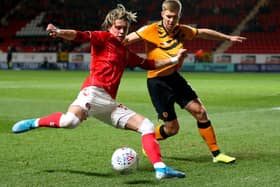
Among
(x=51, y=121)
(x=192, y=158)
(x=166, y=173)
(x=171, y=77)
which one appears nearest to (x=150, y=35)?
(x=171, y=77)

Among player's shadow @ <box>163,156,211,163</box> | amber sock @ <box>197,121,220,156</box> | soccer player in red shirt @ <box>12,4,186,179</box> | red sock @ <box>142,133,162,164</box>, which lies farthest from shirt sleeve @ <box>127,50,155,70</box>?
player's shadow @ <box>163,156,211,163</box>

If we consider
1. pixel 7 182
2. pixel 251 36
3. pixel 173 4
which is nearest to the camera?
pixel 7 182

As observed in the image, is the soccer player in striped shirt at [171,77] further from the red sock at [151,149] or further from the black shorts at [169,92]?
the red sock at [151,149]

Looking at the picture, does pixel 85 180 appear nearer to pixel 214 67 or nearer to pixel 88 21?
pixel 214 67

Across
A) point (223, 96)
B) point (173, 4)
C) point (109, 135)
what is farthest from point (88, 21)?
point (173, 4)

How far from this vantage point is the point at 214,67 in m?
40.8

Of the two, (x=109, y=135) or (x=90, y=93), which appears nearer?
(x=90, y=93)

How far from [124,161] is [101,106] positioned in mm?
666

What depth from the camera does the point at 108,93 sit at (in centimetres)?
711

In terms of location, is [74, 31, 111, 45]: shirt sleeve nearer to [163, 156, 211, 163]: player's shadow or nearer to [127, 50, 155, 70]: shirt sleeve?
[127, 50, 155, 70]: shirt sleeve

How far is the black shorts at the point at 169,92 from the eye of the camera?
27.1ft

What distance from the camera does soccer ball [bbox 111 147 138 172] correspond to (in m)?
7.16

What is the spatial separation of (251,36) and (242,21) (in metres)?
1.50

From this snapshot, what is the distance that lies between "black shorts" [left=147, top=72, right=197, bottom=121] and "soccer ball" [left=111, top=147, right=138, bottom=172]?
4.16 ft
